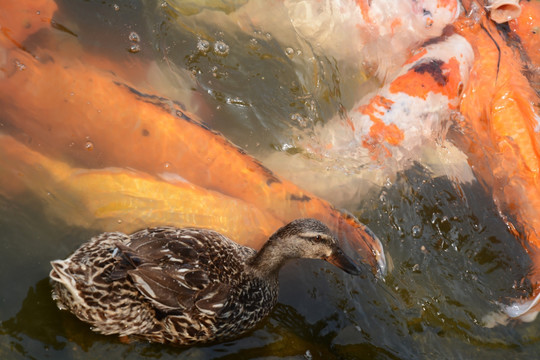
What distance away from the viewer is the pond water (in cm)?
353

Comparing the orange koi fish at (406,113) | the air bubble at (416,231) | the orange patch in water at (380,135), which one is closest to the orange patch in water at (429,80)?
the orange koi fish at (406,113)

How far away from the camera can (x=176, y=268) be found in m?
3.46

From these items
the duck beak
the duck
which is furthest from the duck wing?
the duck beak

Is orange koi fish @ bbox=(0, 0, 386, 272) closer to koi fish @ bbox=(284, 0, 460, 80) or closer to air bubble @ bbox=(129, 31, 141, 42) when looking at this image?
air bubble @ bbox=(129, 31, 141, 42)

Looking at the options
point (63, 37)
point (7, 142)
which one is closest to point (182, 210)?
point (7, 142)

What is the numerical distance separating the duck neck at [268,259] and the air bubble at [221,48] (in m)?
2.29

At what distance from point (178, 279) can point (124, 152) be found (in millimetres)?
1131

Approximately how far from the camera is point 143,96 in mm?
4266

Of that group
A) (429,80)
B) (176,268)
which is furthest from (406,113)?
(176,268)

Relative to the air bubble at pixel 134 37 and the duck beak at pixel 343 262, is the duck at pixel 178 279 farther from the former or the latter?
the air bubble at pixel 134 37

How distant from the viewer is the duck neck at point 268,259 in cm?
383

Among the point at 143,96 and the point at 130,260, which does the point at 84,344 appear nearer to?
the point at 130,260

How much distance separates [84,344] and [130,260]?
614 mm

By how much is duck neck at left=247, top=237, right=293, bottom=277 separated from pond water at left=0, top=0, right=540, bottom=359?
0.31 meters
